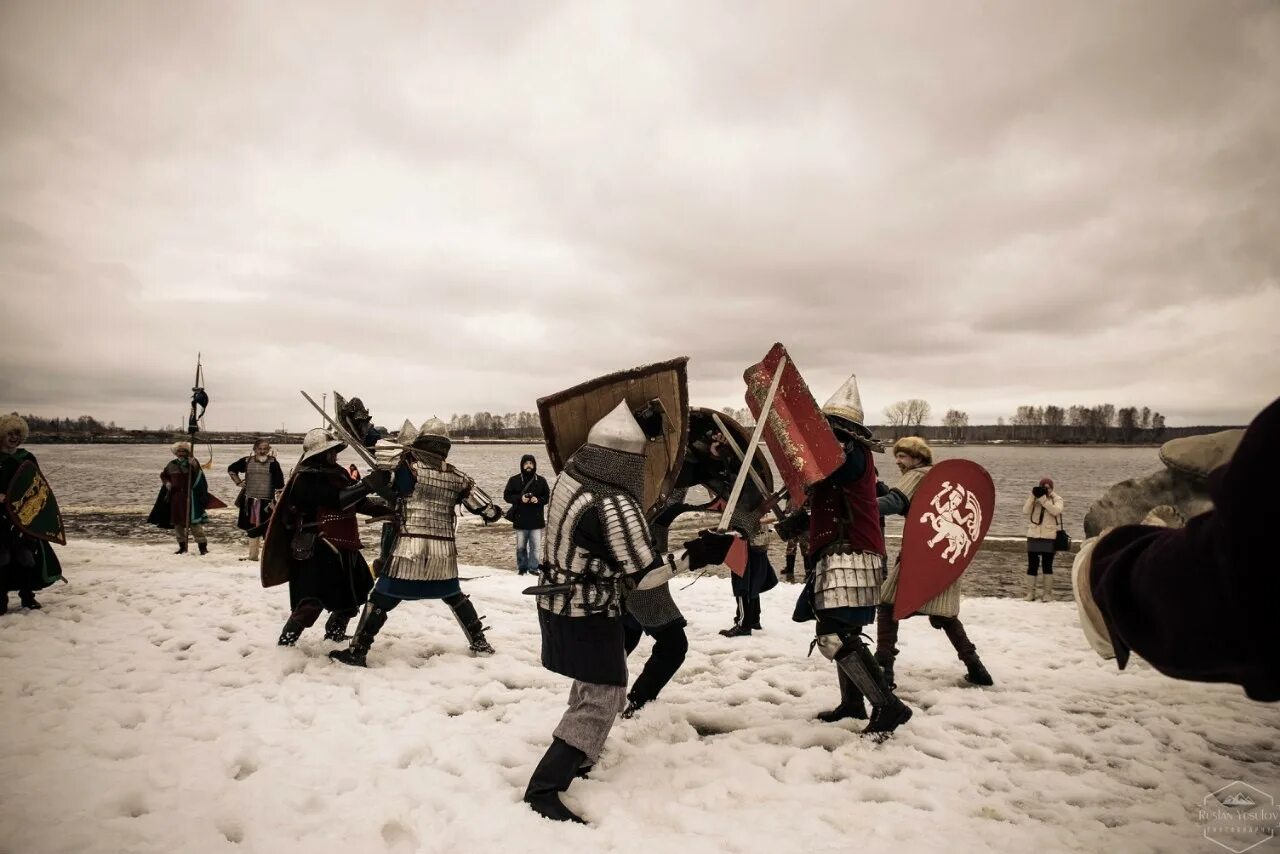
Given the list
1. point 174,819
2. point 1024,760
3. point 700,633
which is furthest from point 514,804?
point 700,633

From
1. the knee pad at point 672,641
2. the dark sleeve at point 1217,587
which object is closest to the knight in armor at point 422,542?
the knee pad at point 672,641

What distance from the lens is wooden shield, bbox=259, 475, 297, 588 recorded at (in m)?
5.12

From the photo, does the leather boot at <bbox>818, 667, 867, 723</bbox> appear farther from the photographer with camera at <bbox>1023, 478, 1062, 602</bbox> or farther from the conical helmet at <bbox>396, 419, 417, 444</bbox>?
the photographer with camera at <bbox>1023, 478, 1062, 602</bbox>

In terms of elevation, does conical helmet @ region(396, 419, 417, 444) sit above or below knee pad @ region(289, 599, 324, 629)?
above

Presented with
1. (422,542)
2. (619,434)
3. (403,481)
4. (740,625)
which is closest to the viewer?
(619,434)

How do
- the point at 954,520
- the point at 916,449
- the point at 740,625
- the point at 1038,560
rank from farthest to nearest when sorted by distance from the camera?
the point at 1038,560 → the point at 740,625 → the point at 916,449 → the point at 954,520

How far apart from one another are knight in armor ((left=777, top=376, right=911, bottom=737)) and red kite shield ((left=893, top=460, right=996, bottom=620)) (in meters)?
0.27

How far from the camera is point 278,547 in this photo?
521cm

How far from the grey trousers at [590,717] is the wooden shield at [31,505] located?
19.2ft

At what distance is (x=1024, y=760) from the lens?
3.50m

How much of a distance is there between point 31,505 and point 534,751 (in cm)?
577

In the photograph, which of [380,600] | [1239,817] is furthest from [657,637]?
[1239,817]

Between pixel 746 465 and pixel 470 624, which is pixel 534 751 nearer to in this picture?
pixel 470 624

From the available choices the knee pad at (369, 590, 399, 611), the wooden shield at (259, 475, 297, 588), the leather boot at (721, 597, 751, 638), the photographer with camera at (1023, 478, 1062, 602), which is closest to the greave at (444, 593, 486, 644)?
the knee pad at (369, 590, 399, 611)
